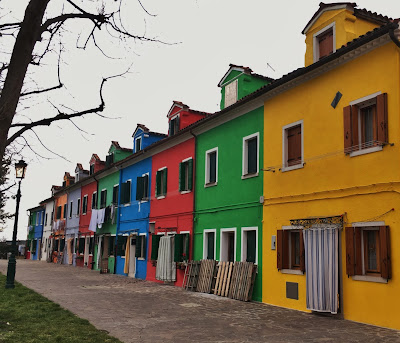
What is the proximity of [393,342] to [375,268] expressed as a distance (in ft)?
7.38

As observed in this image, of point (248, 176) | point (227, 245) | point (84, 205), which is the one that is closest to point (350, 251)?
point (248, 176)

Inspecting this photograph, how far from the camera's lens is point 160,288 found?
17.8 metres

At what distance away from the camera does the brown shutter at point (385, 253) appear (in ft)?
30.8

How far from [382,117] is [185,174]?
416 inches

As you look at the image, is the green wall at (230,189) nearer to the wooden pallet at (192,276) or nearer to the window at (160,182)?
the wooden pallet at (192,276)

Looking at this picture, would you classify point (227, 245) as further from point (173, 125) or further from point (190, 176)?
point (173, 125)

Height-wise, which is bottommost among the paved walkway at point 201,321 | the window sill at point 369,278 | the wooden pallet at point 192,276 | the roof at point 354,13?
the paved walkway at point 201,321

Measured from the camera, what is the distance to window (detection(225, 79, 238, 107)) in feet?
57.0

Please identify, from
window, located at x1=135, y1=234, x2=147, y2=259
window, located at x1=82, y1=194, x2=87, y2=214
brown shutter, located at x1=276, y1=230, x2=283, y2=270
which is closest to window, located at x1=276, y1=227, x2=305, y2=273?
brown shutter, located at x1=276, y1=230, x2=283, y2=270

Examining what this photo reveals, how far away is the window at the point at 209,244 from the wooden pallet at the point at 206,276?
0.40 m

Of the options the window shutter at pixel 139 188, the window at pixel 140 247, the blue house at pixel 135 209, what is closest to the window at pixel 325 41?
the blue house at pixel 135 209

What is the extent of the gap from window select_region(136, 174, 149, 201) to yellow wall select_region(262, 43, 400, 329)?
1059 centimetres

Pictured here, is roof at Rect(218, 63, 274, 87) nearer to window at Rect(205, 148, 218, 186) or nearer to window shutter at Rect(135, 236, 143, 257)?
window at Rect(205, 148, 218, 186)

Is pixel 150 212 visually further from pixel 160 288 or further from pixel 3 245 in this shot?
pixel 3 245
